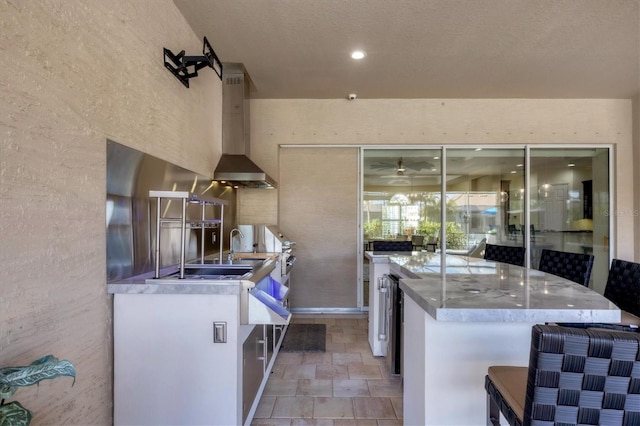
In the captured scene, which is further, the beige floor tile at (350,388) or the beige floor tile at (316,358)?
the beige floor tile at (316,358)

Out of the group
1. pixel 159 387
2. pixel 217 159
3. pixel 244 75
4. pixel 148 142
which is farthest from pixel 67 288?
pixel 244 75

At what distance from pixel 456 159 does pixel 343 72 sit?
213 cm

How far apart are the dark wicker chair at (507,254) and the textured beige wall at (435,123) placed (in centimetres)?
176

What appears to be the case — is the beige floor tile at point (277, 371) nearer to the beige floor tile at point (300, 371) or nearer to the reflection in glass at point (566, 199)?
the beige floor tile at point (300, 371)

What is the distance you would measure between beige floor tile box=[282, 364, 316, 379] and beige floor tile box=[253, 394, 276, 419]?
1.11 ft

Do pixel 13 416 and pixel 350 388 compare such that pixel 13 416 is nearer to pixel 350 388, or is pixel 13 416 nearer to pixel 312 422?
pixel 312 422

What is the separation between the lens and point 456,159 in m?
4.64

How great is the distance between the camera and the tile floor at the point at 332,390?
7.09 feet

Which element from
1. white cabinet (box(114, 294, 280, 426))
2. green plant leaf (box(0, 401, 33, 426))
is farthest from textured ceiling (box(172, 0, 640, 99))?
green plant leaf (box(0, 401, 33, 426))

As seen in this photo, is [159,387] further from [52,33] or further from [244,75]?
[244,75]

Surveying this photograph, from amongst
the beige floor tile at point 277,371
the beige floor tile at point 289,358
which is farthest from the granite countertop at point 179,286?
the beige floor tile at point 289,358

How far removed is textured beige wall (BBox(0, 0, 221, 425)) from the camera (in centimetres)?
118

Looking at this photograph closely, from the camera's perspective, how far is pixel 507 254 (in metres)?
3.25

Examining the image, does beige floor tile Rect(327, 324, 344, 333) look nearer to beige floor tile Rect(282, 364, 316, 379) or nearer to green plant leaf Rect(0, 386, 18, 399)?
beige floor tile Rect(282, 364, 316, 379)
